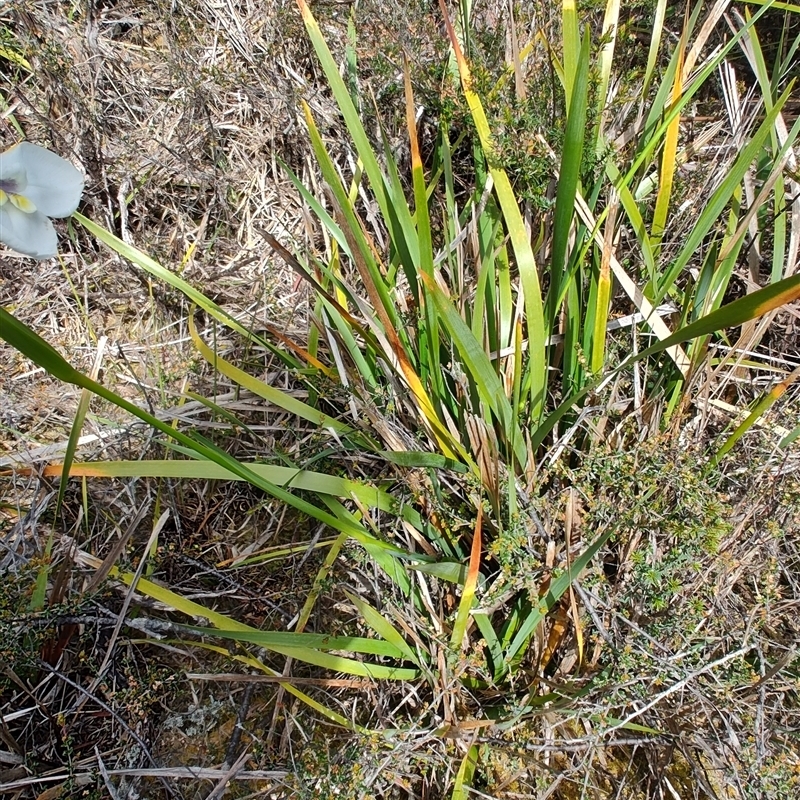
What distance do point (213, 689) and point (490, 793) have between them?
609 mm

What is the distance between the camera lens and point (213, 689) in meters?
1.21

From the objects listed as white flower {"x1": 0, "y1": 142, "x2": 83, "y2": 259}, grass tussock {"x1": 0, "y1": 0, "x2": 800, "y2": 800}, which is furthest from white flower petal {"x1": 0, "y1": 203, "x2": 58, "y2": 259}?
grass tussock {"x1": 0, "y1": 0, "x2": 800, "y2": 800}

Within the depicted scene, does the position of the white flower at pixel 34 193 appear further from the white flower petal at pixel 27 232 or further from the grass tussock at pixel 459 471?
the grass tussock at pixel 459 471

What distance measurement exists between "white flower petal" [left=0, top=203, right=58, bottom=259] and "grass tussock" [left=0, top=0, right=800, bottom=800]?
282mm

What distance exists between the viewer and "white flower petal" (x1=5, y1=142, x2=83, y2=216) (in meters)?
0.62

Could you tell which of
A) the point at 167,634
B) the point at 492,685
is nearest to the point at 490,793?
the point at 492,685

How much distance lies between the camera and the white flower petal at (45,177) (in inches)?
24.5

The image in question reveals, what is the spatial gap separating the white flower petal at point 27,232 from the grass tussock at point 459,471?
0.28 m

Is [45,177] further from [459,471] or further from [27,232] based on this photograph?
[459,471]

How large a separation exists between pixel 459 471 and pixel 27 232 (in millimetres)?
752

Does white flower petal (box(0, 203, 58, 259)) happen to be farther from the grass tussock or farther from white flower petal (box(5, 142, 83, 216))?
the grass tussock

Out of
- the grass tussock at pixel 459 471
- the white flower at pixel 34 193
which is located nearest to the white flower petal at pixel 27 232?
the white flower at pixel 34 193

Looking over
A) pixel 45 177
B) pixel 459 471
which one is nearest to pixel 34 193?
pixel 45 177

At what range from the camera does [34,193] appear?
0.65m
